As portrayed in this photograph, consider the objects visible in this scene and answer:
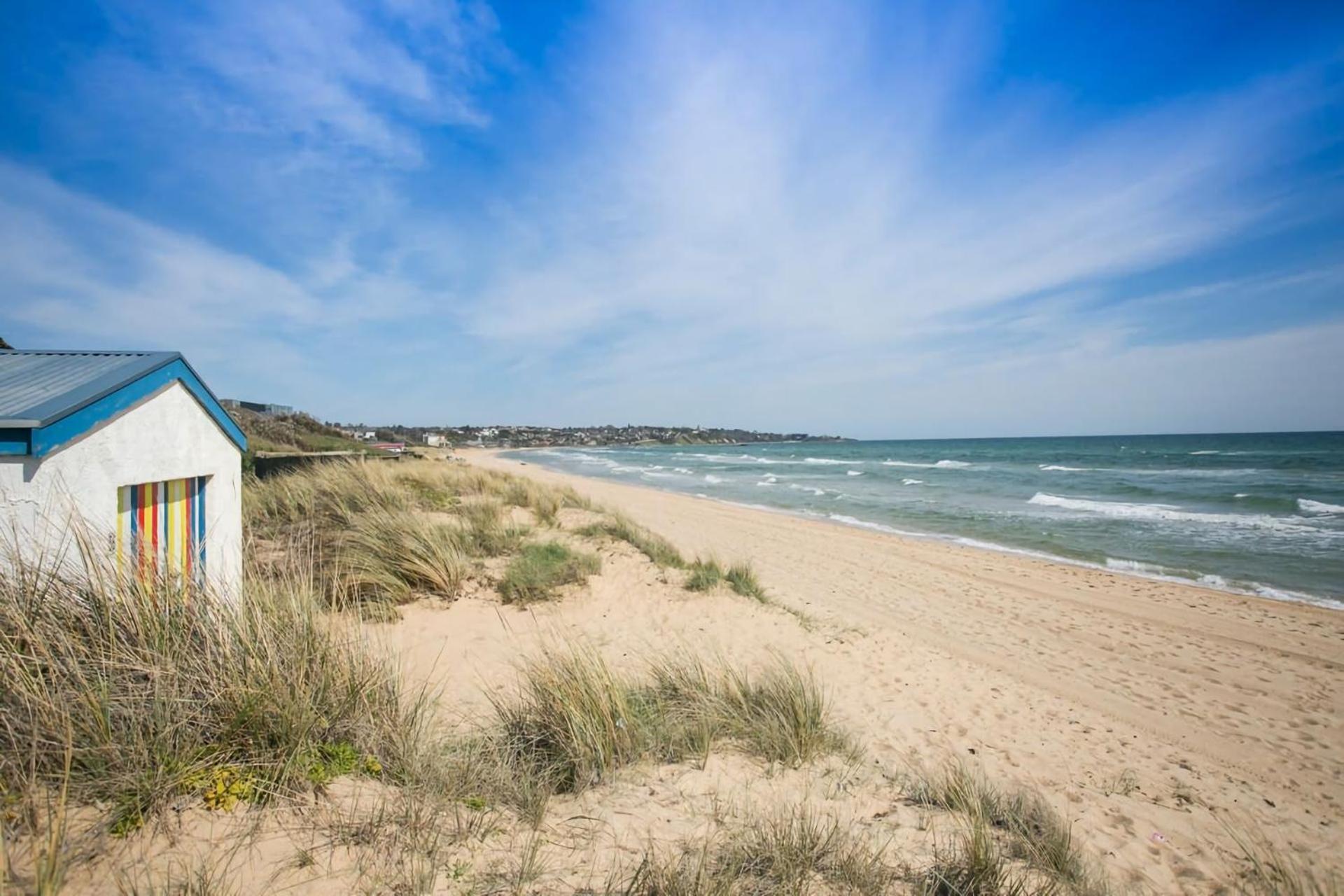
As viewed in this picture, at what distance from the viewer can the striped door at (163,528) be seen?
10.8ft

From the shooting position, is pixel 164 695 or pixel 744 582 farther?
pixel 744 582

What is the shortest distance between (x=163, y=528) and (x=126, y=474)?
981 millimetres

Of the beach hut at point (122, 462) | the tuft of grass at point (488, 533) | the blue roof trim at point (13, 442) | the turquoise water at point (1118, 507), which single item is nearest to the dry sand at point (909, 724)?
the tuft of grass at point (488, 533)

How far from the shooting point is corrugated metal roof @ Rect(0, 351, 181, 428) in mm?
2949

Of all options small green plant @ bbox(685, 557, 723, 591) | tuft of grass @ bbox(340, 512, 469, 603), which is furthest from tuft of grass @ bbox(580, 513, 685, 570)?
tuft of grass @ bbox(340, 512, 469, 603)

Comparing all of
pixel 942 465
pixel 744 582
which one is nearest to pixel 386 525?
pixel 744 582

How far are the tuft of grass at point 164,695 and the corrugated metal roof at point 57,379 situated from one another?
0.76 meters

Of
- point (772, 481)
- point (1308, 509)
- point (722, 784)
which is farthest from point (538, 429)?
point (722, 784)

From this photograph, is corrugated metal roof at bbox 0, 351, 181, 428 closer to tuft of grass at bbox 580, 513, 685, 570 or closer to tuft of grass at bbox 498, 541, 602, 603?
tuft of grass at bbox 498, 541, 602, 603

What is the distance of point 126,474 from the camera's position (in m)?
3.58

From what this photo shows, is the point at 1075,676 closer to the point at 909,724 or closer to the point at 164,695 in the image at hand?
the point at 909,724

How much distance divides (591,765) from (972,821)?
2029 mm

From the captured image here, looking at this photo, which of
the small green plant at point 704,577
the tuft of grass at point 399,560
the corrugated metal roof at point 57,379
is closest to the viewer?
the corrugated metal roof at point 57,379

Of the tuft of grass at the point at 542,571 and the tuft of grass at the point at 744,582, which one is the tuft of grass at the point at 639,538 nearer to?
the tuft of grass at the point at 744,582
